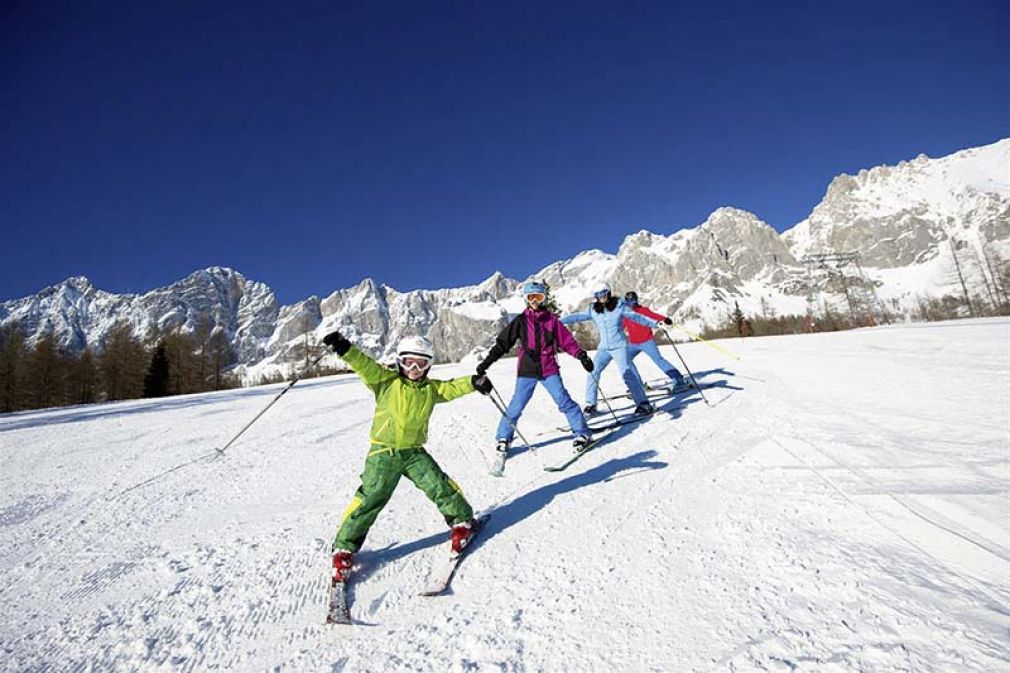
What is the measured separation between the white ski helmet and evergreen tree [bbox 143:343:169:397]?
42.4 meters

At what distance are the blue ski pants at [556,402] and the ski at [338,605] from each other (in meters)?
2.82

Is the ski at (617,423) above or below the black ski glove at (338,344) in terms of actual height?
below

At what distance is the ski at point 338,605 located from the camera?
2.38 meters

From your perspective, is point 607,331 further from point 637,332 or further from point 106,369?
point 106,369

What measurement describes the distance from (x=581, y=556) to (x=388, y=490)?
1448 millimetres

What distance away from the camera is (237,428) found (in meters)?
8.00

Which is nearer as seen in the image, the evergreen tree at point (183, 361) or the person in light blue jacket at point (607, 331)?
the person in light blue jacket at point (607, 331)

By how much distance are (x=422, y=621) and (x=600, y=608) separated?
0.99 meters

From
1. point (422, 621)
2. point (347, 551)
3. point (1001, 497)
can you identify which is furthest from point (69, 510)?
point (1001, 497)

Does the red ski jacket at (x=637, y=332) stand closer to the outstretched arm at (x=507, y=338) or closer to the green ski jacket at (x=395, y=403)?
the outstretched arm at (x=507, y=338)

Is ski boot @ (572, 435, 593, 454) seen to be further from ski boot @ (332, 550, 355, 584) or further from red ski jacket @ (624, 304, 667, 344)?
red ski jacket @ (624, 304, 667, 344)

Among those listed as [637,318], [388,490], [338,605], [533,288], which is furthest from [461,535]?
[637,318]

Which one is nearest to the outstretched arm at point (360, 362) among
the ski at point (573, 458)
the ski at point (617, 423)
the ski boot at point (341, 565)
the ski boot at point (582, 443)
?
the ski boot at point (341, 565)

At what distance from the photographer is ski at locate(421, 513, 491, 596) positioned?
2.58 meters
